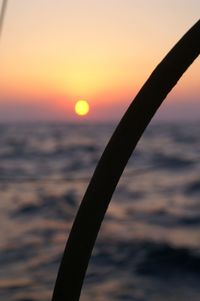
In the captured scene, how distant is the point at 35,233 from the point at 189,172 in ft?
23.4

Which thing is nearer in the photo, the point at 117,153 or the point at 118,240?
the point at 117,153

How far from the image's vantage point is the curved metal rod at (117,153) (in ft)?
1.99

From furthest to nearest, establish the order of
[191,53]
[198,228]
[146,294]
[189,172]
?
[189,172] < [198,228] < [146,294] < [191,53]

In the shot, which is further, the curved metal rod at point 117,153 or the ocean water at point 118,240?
the ocean water at point 118,240

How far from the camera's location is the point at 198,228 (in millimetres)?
6816

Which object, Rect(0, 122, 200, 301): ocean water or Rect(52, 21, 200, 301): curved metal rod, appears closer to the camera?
Rect(52, 21, 200, 301): curved metal rod

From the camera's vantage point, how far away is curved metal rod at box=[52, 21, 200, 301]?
61 cm

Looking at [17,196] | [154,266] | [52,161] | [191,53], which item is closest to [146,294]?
[154,266]

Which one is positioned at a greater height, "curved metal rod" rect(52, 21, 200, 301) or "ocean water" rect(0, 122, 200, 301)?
"ocean water" rect(0, 122, 200, 301)

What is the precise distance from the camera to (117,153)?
0.61 m

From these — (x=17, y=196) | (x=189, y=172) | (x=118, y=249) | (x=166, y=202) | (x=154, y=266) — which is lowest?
(x=154, y=266)

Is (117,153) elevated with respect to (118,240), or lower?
lower

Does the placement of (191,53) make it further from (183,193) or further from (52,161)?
(52,161)

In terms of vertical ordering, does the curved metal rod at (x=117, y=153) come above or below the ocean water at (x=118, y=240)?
below
